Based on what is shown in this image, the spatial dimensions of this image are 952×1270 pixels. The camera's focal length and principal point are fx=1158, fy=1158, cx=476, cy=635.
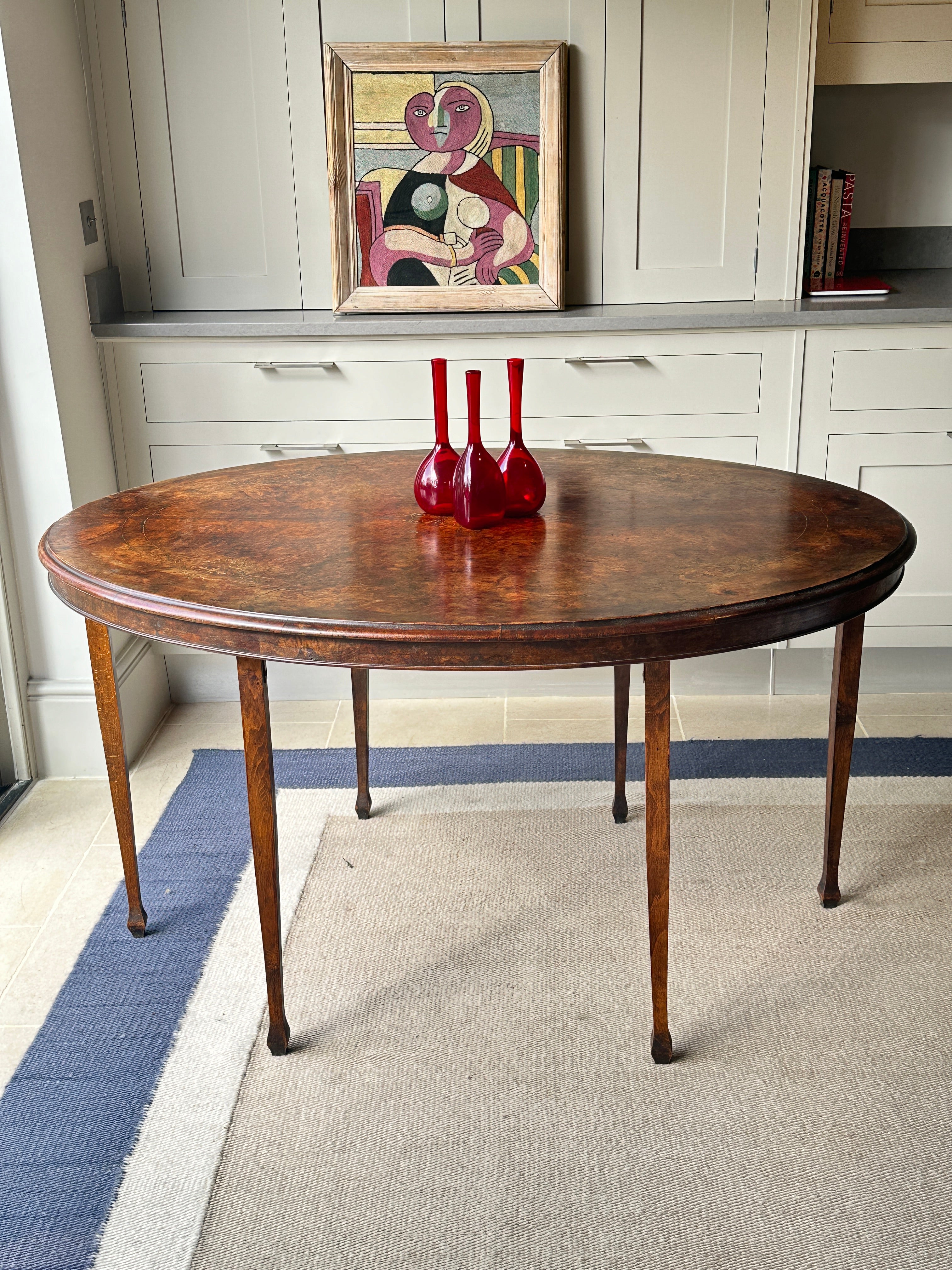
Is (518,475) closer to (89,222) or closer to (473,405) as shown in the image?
(473,405)

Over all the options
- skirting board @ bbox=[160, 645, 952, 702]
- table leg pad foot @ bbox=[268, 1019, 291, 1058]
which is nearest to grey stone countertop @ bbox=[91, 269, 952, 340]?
skirting board @ bbox=[160, 645, 952, 702]

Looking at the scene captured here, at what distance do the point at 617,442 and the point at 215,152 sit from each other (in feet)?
4.37

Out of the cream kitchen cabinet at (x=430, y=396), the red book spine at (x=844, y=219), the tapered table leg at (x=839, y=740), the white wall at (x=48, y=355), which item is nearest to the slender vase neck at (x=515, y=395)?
the tapered table leg at (x=839, y=740)

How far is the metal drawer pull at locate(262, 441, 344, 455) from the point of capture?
3.08 metres

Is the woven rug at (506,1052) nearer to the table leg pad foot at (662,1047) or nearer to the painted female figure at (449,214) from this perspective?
the table leg pad foot at (662,1047)

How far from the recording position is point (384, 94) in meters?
3.04

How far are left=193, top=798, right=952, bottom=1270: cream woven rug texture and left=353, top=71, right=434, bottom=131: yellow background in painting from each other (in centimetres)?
186

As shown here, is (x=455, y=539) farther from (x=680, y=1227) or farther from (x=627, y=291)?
(x=627, y=291)

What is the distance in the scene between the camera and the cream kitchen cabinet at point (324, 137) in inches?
119

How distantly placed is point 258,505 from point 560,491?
54 centimetres

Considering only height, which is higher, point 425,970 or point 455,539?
point 455,539

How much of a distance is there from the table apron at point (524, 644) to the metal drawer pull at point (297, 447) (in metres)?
1.56

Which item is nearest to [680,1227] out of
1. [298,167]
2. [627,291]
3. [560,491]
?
[560,491]

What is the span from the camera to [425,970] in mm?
2059
